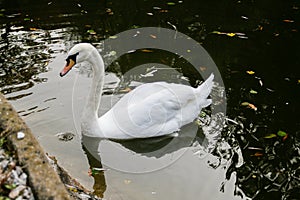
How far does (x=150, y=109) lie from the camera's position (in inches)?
200

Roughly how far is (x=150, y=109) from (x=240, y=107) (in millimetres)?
1411

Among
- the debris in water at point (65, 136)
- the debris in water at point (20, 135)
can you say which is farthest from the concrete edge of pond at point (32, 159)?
the debris in water at point (65, 136)

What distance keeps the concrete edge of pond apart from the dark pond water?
153 centimetres

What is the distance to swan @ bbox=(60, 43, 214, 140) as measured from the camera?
498cm

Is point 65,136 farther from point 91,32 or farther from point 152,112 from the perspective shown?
point 91,32

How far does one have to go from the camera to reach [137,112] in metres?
5.00

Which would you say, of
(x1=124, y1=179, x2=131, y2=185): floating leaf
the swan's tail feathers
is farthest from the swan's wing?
(x1=124, y1=179, x2=131, y2=185): floating leaf

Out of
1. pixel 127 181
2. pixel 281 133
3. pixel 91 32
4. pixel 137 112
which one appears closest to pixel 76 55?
pixel 137 112

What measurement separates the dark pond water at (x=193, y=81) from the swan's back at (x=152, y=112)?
26 centimetres

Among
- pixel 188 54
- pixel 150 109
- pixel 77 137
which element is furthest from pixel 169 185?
pixel 188 54

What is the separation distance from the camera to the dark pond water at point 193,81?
452 centimetres

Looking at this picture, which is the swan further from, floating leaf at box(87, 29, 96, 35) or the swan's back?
floating leaf at box(87, 29, 96, 35)

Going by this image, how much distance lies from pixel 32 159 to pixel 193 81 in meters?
4.06

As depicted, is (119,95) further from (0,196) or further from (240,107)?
(0,196)
